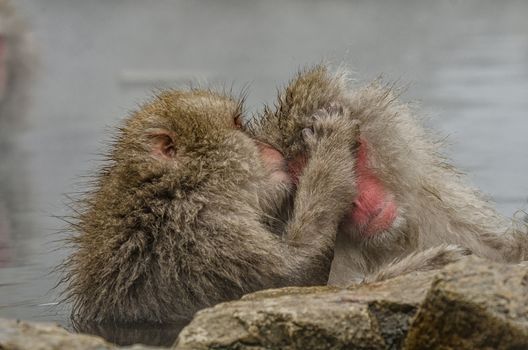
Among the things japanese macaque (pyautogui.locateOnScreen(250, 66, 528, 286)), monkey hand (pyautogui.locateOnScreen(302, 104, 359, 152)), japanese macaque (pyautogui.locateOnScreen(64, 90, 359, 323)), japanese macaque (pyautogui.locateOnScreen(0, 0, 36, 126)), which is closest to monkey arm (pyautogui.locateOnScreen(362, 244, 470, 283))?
japanese macaque (pyautogui.locateOnScreen(250, 66, 528, 286))

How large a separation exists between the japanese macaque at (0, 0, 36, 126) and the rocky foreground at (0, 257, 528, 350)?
25.5 ft

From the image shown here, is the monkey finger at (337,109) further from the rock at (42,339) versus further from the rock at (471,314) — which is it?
the rock at (42,339)

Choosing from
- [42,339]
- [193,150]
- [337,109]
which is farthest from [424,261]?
[42,339]

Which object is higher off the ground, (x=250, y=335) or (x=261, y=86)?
(x=261, y=86)

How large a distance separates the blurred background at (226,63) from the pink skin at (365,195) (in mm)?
2394

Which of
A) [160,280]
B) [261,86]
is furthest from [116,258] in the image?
[261,86]

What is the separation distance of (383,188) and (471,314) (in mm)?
1431

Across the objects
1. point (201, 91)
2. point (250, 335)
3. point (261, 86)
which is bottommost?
point (250, 335)

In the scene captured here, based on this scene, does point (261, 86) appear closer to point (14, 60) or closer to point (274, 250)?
point (14, 60)

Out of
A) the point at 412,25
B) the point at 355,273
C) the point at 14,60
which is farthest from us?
the point at 412,25

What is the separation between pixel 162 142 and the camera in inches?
173

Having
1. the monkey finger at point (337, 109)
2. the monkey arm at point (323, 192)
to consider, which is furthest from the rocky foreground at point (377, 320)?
the monkey finger at point (337, 109)

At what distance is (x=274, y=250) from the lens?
13.7 ft

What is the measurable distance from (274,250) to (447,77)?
7158 millimetres
